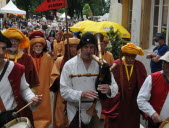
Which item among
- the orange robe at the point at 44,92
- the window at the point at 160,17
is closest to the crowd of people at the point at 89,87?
the orange robe at the point at 44,92

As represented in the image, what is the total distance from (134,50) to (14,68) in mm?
2413

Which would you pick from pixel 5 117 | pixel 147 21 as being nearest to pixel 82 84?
pixel 5 117

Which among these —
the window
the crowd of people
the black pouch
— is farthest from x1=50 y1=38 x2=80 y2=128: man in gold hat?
the window

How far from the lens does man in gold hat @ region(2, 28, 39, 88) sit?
18.1 ft

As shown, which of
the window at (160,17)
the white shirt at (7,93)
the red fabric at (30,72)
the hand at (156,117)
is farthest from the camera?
the window at (160,17)

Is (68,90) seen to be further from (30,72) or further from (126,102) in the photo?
(126,102)

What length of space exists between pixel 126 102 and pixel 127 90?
0.21 metres

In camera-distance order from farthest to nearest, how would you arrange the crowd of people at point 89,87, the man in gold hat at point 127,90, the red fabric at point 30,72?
the man in gold hat at point 127,90 → the red fabric at point 30,72 → the crowd of people at point 89,87

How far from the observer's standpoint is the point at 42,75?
6.88 metres

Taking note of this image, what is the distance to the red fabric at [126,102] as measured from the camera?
19.2 ft

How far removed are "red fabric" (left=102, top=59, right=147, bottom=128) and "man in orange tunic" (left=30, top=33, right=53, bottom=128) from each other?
1509 millimetres

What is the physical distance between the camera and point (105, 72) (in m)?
4.18

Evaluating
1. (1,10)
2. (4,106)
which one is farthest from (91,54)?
(1,10)

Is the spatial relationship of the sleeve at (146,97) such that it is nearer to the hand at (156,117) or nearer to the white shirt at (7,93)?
the hand at (156,117)
